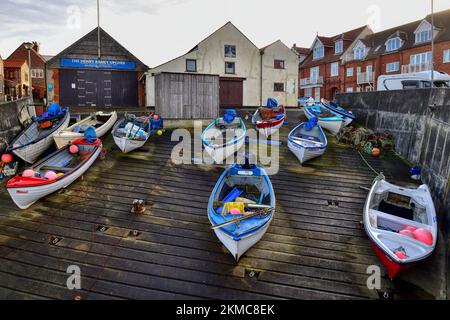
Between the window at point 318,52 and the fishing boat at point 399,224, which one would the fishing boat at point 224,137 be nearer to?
the fishing boat at point 399,224

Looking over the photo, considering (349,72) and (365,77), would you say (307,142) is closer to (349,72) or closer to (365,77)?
(365,77)

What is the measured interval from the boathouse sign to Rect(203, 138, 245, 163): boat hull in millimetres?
16007

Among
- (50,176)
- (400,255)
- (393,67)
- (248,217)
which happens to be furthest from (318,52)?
(400,255)

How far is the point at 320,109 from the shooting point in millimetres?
25422

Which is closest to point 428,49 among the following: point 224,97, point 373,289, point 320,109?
point 320,109

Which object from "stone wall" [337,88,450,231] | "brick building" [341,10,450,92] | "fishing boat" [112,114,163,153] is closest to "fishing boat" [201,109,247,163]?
"fishing boat" [112,114,163,153]

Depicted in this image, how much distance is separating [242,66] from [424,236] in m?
26.8

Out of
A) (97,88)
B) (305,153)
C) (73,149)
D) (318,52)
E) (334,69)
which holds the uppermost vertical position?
(318,52)

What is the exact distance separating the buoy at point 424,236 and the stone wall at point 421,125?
4.33 feet

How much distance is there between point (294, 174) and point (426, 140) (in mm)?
6100

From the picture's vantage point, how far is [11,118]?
1862 centimetres

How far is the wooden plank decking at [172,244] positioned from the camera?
8.62m

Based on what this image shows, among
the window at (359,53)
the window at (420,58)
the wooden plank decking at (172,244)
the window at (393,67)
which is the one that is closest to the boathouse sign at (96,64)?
the wooden plank decking at (172,244)

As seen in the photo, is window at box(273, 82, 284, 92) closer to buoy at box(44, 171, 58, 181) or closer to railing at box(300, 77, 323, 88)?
railing at box(300, 77, 323, 88)
